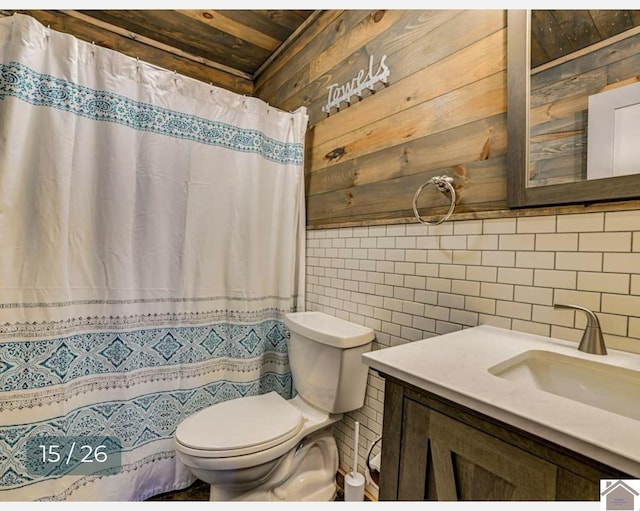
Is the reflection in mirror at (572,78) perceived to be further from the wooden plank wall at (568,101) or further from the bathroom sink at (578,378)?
the bathroom sink at (578,378)

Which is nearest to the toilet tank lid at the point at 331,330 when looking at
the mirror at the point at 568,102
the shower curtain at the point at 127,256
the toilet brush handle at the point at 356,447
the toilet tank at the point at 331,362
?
the toilet tank at the point at 331,362

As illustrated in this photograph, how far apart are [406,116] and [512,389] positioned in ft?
3.37

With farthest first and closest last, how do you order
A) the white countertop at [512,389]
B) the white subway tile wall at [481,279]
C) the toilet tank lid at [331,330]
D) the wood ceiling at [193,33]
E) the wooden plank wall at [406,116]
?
the wood ceiling at [193,33], the toilet tank lid at [331,330], the wooden plank wall at [406,116], the white subway tile wall at [481,279], the white countertop at [512,389]

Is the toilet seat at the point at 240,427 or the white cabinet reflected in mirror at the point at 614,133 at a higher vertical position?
the white cabinet reflected in mirror at the point at 614,133

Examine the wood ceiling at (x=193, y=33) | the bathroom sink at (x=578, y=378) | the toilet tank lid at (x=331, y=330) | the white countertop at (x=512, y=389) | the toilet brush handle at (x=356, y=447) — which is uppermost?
the wood ceiling at (x=193, y=33)

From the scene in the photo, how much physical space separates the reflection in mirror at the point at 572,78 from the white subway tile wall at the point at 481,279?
0.51 feet

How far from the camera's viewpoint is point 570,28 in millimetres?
854

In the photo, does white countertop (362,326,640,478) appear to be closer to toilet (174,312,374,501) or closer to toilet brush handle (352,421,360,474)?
toilet (174,312,374,501)

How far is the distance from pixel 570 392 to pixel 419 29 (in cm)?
127

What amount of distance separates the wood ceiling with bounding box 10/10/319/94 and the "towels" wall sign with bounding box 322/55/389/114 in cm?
54

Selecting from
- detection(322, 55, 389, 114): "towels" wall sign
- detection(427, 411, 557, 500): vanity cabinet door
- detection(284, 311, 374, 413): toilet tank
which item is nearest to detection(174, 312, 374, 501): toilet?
detection(284, 311, 374, 413): toilet tank

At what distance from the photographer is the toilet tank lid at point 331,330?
124cm

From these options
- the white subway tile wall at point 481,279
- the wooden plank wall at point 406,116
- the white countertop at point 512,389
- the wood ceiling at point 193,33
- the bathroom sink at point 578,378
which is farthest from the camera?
the wood ceiling at point 193,33

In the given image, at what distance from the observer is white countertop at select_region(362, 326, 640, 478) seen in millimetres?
413
